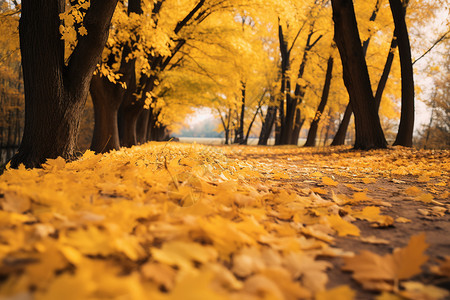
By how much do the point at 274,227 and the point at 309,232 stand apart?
17 centimetres

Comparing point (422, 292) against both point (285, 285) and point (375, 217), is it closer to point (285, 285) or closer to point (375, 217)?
point (285, 285)

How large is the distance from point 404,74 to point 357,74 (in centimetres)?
174

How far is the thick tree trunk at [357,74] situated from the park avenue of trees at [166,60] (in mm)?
27

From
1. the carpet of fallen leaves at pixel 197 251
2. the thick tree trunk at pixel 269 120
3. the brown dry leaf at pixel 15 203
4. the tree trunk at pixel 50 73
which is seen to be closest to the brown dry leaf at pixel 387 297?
the carpet of fallen leaves at pixel 197 251

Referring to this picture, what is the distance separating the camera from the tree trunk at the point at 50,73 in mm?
3197

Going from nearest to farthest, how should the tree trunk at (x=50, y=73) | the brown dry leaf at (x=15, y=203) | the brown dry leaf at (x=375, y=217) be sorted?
the brown dry leaf at (x=15, y=203) → the brown dry leaf at (x=375, y=217) → the tree trunk at (x=50, y=73)

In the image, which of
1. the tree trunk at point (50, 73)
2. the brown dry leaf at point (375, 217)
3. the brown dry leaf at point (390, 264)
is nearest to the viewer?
the brown dry leaf at point (390, 264)

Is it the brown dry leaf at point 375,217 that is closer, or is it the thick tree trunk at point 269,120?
the brown dry leaf at point 375,217

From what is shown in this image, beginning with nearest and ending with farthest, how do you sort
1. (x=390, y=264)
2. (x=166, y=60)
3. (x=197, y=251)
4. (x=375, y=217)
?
1. (x=197, y=251)
2. (x=390, y=264)
3. (x=375, y=217)
4. (x=166, y=60)

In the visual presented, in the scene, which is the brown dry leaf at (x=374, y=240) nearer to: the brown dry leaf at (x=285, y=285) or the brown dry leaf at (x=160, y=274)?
the brown dry leaf at (x=285, y=285)

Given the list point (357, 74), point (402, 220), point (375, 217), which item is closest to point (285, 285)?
point (375, 217)

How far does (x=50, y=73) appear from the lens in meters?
3.24

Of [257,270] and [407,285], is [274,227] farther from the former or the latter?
[407,285]

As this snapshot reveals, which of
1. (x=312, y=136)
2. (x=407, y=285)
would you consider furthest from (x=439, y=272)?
(x=312, y=136)
